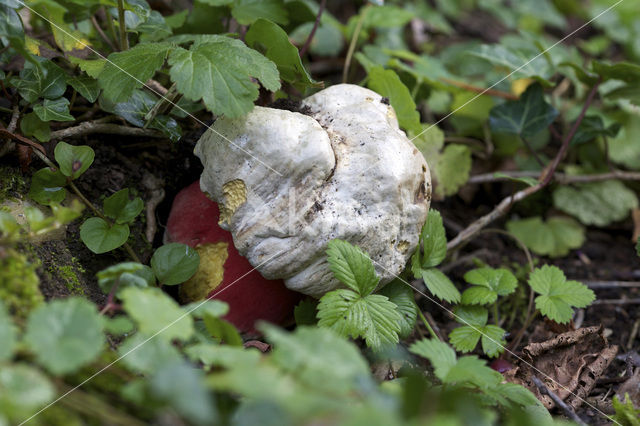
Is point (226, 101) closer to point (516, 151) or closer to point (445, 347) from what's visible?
point (445, 347)

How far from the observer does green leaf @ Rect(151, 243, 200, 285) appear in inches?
66.2

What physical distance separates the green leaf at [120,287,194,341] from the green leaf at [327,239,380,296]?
0.49 m

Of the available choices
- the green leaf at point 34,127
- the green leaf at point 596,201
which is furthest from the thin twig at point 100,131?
the green leaf at point 596,201

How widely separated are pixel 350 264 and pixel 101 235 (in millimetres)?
792

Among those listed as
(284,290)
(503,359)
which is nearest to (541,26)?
(503,359)

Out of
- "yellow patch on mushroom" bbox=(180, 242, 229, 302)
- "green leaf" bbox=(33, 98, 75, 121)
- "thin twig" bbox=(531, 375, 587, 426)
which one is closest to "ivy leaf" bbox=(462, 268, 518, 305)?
"thin twig" bbox=(531, 375, 587, 426)

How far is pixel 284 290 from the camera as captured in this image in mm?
1798

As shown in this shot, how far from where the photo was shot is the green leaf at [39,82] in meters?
1.72

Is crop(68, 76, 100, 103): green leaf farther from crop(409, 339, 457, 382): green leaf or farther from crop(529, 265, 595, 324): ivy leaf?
crop(529, 265, 595, 324): ivy leaf

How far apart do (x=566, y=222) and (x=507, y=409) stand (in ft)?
5.10

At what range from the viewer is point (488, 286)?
199cm

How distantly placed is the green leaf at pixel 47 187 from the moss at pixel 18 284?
43 cm

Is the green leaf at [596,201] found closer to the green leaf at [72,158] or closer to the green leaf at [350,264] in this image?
the green leaf at [350,264]

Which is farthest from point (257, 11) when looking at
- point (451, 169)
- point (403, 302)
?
point (403, 302)
